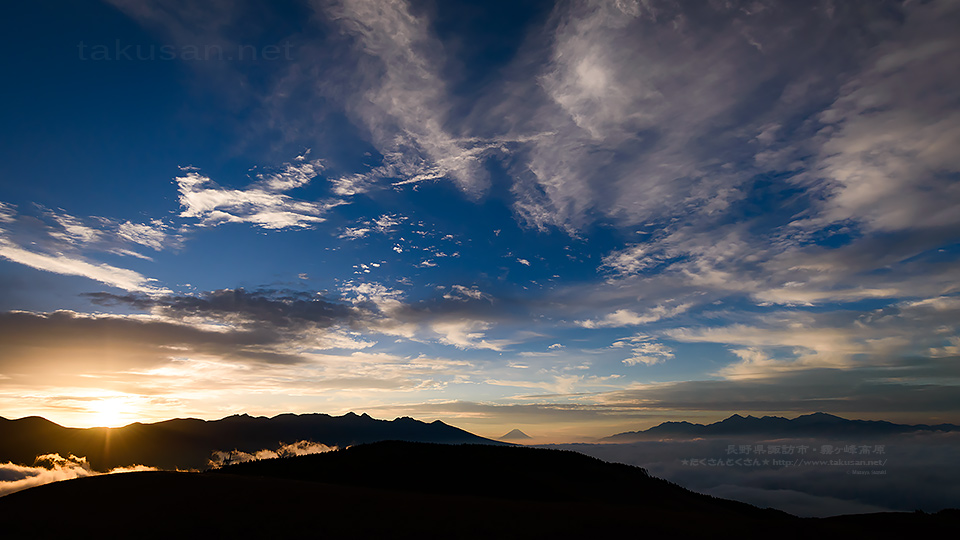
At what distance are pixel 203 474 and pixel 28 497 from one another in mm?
11616

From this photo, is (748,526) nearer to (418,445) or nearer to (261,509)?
(261,509)

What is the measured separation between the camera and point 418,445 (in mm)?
112938

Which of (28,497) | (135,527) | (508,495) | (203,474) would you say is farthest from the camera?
(508,495)

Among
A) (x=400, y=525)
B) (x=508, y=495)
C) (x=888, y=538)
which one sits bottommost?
(x=508, y=495)

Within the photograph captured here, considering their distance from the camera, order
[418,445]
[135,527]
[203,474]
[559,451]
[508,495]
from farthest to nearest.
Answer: [559,451] → [418,445] → [508,495] → [203,474] → [135,527]

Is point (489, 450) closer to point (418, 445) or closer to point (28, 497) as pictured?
Result: point (418, 445)

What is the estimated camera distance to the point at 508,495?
7638cm

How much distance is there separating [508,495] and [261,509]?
53.1 m

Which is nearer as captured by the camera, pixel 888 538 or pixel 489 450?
pixel 888 538

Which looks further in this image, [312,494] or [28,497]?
[312,494]

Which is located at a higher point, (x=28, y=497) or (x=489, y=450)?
(x=28, y=497)

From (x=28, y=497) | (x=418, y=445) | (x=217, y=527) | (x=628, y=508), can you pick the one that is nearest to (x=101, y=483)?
(x=28, y=497)

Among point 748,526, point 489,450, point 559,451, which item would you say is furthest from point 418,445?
point 748,526

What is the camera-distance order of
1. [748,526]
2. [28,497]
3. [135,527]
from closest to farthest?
[135,527] < [748,526] < [28,497]
